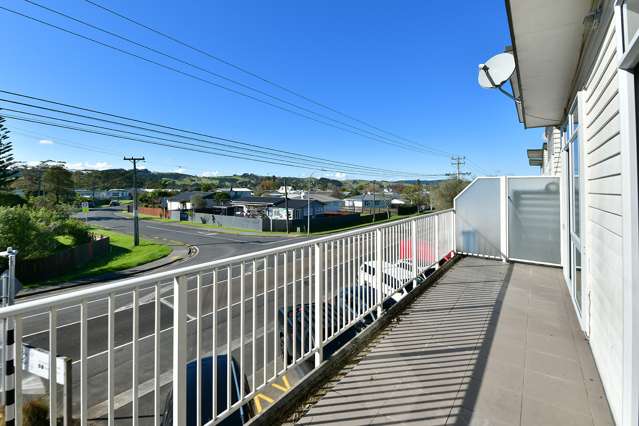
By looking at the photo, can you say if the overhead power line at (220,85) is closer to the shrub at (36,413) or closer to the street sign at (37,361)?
the shrub at (36,413)

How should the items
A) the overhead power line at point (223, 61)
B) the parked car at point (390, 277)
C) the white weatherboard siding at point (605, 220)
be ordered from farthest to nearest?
the overhead power line at point (223, 61) → the parked car at point (390, 277) → the white weatherboard siding at point (605, 220)

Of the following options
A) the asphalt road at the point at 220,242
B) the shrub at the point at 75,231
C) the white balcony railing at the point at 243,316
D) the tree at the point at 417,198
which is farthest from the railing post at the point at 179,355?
the tree at the point at 417,198

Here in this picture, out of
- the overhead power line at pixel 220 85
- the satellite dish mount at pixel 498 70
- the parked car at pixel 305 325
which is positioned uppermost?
the overhead power line at pixel 220 85

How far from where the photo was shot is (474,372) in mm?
2197

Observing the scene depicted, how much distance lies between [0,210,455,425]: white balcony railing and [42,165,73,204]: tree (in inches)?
2278

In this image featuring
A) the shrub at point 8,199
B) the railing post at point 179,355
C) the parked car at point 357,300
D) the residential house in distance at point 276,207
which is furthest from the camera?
the residential house in distance at point 276,207

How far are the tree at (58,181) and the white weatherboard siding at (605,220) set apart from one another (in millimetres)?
62770

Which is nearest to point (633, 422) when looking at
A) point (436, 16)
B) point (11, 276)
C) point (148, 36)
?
point (11, 276)

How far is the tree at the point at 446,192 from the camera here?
101 feet

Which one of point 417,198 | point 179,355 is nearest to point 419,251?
point 179,355

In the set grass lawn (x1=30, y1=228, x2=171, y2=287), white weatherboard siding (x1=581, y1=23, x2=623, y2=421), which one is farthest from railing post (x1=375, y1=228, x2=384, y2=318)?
grass lawn (x1=30, y1=228, x2=171, y2=287)

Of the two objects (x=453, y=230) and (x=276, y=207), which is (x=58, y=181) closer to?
(x=276, y=207)

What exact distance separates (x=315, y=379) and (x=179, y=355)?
1.09m

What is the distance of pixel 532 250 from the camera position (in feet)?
18.0
